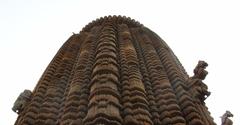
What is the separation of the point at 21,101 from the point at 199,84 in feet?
11.2

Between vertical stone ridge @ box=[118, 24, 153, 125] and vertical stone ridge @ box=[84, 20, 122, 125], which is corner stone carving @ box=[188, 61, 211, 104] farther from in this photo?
vertical stone ridge @ box=[84, 20, 122, 125]

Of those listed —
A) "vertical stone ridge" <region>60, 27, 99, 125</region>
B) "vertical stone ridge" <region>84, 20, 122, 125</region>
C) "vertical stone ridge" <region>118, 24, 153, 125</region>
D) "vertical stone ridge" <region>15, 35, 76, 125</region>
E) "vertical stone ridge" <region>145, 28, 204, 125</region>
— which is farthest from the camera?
"vertical stone ridge" <region>15, 35, 76, 125</region>

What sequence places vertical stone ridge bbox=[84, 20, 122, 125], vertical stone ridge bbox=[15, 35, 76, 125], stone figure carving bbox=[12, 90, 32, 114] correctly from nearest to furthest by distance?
vertical stone ridge bbox=[84, 20, 122, 125], vertical stone ridge bbox=[15, 35, 76, 125], stone figure carving bbox=[12, 90, 32, 114]

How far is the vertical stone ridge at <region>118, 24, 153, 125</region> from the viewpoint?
17.0 ft

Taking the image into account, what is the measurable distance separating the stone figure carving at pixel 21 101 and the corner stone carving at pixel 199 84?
3.14 meters

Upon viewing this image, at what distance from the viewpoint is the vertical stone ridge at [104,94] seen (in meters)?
4.62

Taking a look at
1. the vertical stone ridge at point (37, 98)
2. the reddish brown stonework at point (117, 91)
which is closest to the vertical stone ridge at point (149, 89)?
the reddish brown stonework at point (117, 91)

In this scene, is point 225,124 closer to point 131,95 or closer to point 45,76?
point 131,95

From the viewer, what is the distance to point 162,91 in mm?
6656

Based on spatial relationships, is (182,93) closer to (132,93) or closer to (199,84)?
(199,84)

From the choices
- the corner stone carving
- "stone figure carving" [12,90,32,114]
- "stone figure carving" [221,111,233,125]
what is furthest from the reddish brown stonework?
"stone figure carving" [221,111,233,125]

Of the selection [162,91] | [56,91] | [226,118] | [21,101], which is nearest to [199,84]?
[162,91]

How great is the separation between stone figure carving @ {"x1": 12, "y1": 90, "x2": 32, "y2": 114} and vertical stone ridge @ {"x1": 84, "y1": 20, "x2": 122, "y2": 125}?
1918 millimetres

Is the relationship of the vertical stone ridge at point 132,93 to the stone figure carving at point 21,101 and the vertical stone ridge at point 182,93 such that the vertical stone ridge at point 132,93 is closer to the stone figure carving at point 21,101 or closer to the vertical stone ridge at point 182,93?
the vertical stone ridge at point 182,93
